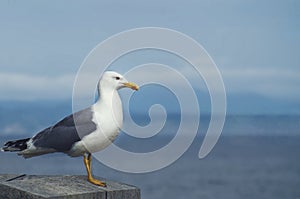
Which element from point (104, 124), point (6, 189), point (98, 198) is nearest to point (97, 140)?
point (104, 124)

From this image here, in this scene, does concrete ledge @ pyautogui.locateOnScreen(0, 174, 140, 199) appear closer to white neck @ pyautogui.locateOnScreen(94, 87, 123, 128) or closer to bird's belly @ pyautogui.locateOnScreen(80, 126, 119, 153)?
bird's belly @ pyautogui.locateOnScreen(80, 126, 119, 153)

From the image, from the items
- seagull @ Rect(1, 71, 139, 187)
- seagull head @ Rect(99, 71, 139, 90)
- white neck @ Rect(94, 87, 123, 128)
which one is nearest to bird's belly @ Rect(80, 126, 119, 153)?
seagull @ Rect(1, 71, 139, 187)

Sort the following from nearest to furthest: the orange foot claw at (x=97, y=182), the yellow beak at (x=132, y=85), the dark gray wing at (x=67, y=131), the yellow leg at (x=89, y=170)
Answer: the yellow beak at (x=132, y=85) < the dark gray wing at (x=67, y=131) < the yellow leg at (x=89, y=170) < the orange foot claw at (x=97, y=182)

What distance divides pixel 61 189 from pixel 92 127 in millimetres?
648

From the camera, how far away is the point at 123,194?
521 centimetres

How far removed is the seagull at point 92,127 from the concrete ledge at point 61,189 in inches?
11.9

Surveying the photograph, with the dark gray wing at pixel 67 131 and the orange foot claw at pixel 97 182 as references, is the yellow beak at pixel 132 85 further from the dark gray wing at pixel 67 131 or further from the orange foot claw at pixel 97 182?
the orange foot claw at pixel 97 182

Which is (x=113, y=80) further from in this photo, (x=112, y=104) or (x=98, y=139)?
(x=98, y=139)

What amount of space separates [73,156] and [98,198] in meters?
0.43

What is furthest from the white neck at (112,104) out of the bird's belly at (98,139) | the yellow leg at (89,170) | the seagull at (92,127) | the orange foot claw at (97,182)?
the orange foot claw at (97,182)

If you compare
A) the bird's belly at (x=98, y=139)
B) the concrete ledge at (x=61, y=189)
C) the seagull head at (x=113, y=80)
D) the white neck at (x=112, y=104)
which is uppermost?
the seagull head at (x=113, y=80)

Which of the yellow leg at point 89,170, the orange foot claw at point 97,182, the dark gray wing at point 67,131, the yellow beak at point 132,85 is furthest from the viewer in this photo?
the orange foot claw at point 97,182

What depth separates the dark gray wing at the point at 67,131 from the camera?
484 centimetres

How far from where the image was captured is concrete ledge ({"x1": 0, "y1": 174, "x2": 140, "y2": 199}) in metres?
4.86
